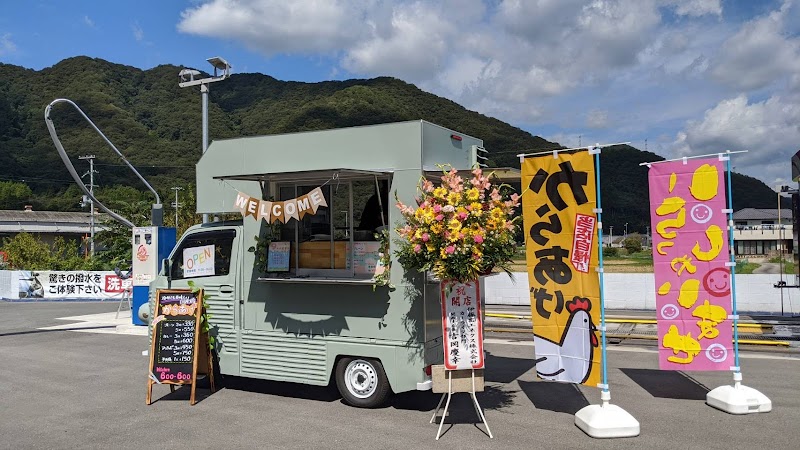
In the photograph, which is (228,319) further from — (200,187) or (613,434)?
(613,434)

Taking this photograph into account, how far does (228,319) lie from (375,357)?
236 centimetres

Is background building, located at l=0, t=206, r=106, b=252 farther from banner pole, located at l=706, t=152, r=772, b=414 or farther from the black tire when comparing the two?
banner pole, located at l=706, t=152, r=772, b=414

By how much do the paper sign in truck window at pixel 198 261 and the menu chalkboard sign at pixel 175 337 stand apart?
1.50 feet

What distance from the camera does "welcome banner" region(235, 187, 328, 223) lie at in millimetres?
7394

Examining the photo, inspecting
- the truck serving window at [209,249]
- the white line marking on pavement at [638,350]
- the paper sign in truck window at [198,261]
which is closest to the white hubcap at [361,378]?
the truck serving window at [209,249]

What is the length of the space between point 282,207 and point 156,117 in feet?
286

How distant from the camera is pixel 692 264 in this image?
7.65m

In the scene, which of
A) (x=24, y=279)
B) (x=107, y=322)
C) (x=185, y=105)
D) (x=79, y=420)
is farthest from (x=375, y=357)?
(x=185, y=105)

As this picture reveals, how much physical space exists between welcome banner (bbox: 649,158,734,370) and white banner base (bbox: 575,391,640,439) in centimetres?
154

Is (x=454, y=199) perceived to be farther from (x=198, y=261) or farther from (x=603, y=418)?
(x=198, y=261)

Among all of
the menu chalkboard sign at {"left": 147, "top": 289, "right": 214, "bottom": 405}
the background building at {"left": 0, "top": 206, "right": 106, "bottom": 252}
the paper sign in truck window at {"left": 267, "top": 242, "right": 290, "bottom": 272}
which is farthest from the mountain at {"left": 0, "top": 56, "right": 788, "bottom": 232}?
the paper sign in truck window at {"left": 267, "top": 242, "right": 290, "bottom": 272}

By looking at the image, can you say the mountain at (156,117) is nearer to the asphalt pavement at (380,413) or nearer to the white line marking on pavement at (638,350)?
the white line marking on pavement at (638,350)

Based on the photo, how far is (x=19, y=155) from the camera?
7875cm

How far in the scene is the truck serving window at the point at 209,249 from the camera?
864 centimetres
